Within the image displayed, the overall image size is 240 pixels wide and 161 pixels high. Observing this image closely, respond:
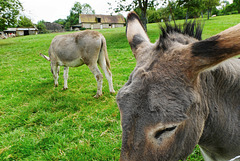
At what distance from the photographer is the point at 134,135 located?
1211mm

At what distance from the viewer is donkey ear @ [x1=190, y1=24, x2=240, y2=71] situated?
3.34 feet

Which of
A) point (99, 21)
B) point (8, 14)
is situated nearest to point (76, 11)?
point (99, 21)

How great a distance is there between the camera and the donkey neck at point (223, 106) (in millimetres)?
1437

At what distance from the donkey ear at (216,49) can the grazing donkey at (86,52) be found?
4.90m

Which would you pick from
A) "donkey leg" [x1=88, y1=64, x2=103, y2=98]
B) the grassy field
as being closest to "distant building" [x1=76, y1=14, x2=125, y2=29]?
the grassy field

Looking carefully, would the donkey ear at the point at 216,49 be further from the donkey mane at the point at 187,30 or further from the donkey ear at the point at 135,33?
the donkey ear at the point at 135,33

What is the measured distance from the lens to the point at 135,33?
2.14 metres

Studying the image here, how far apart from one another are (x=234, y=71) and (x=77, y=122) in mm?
3935

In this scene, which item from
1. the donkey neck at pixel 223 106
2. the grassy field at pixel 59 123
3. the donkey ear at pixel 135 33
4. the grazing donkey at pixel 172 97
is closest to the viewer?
the grazing donkey at pixel 172 97

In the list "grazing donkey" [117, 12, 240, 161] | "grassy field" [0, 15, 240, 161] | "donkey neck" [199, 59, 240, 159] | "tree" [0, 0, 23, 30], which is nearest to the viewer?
"grazing donkey" [117, 12, 240, 161]

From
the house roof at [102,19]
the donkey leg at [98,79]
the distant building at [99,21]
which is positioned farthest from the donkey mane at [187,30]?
the house roof at [102,19]

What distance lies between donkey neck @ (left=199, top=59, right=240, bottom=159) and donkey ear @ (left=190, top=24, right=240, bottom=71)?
27cm

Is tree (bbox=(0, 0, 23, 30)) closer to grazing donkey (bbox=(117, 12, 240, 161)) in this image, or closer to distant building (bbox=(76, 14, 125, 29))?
grazing donkey (bbox=(117, 12, 240, 161))

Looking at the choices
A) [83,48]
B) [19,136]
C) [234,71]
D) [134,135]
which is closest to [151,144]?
[134,135]
